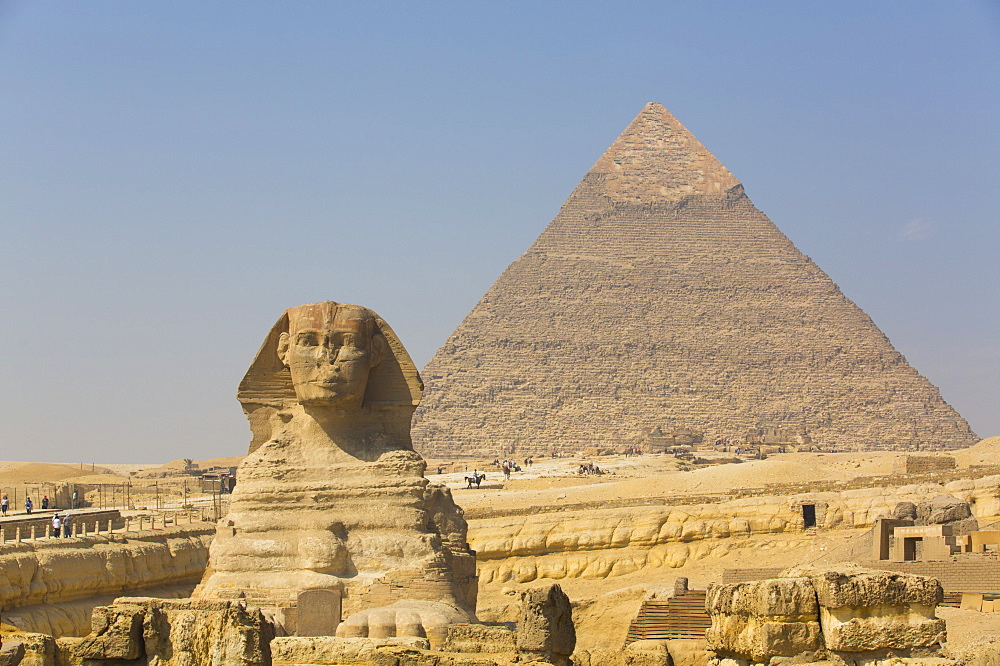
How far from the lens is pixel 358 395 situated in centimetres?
1141

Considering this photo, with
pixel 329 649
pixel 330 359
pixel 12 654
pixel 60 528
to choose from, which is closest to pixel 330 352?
pixel 330 359

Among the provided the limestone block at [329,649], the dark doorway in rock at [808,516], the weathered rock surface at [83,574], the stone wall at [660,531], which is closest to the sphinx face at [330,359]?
the weathered rock surface at [83,574]

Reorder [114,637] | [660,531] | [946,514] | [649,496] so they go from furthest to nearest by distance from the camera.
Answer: [649,496] → [660,531] → [946,514] → [114,637]

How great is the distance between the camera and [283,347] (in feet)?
38.2

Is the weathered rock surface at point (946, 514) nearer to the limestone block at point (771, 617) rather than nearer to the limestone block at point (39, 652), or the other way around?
the limestone block at point (39, 652)

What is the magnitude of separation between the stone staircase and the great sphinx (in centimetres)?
99

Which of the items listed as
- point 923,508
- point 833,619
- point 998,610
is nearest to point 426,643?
point 833,619

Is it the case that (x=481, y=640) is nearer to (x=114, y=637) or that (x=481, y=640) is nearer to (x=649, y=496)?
(x=114, y=637)

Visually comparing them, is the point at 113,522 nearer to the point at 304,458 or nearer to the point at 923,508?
the point at 304,458

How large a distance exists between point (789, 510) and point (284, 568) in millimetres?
12451

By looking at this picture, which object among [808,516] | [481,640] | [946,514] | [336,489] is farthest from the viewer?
[808,516]

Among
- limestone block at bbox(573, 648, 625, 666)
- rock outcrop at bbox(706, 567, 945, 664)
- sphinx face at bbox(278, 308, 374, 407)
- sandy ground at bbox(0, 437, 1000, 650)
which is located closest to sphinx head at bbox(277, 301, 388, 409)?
sphinx face at bbox(278, 308, 374, 407)

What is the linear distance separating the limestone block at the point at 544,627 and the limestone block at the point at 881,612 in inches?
82.4

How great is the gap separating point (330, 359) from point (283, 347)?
0.49 meters
